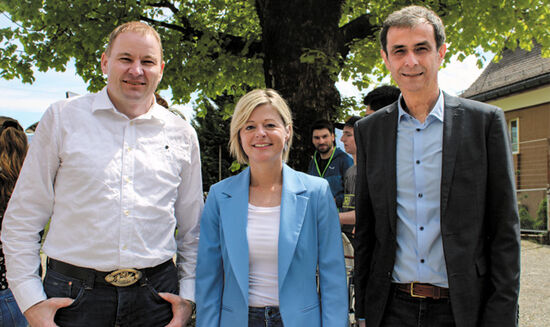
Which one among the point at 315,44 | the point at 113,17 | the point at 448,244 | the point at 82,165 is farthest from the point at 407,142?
the point at 113,17

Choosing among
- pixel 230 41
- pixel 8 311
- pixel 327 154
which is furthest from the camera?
pixel 230 41

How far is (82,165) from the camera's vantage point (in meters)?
2.31

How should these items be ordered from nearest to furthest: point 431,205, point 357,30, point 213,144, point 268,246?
point 431,205, point 268,246, point 357,30, point 213,144

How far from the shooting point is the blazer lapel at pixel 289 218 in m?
2.45

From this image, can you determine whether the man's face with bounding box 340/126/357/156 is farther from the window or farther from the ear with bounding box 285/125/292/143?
the window

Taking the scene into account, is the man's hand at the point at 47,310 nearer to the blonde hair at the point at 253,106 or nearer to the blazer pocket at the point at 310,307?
the blazer pocket at the point at 310,307

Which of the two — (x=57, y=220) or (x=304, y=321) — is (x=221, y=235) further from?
(x=57, y=220)

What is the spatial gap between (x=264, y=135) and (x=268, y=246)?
662 mm

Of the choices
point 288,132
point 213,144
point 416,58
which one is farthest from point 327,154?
point 213,144

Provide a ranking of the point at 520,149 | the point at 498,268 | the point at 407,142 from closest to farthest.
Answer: the point at 498,268 < the point at 407,142 < the point at 520,149

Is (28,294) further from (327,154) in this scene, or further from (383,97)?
(327,154)

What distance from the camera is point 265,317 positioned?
2473 millimetres

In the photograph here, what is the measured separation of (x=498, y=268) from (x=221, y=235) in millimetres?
1482

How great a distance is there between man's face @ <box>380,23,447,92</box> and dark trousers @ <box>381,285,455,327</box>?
1.12m
